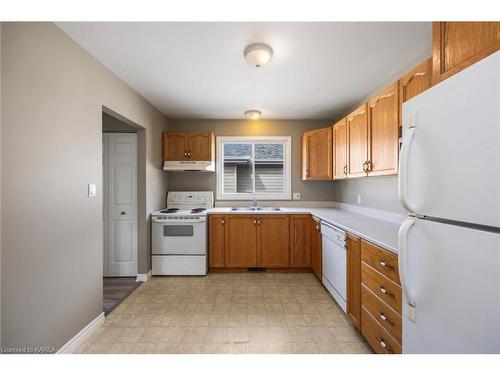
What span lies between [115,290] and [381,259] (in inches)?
117

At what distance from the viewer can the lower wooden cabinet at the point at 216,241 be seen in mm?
3270

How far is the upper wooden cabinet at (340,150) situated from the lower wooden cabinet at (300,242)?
83cm

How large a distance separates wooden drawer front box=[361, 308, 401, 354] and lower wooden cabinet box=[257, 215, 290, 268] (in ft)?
5.15

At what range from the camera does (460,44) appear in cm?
97

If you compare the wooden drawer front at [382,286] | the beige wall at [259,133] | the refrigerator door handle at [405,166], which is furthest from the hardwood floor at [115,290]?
the refrigerator door handle at [405,166]

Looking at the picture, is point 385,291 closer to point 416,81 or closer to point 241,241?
point 416,81

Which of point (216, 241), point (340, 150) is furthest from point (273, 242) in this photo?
point (340, 150)

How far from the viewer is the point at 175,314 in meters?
2.22

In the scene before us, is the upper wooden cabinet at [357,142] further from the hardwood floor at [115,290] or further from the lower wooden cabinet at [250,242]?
the hardwood floor at [115,290]

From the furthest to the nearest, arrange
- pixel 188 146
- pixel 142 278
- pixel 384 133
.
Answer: pixel 188 146 → pixel 142 278 → pixel 384 133
